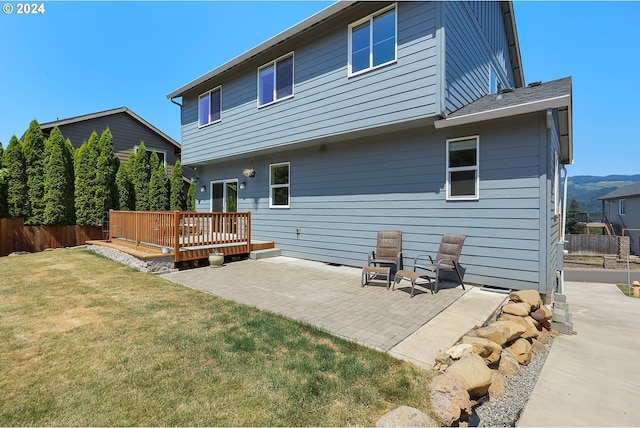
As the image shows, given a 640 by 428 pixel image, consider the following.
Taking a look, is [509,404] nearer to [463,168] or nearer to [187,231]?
[463,168]

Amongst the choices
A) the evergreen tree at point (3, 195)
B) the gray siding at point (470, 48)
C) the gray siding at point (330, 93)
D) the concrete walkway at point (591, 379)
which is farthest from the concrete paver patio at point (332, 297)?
the evergreen tree at point (3, 195)

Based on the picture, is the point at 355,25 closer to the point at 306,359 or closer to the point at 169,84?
the point at 306,359

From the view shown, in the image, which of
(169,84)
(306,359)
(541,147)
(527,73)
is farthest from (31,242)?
(527,73)

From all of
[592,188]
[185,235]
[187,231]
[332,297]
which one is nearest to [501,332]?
[332,297]

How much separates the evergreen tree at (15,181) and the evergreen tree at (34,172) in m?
0.16

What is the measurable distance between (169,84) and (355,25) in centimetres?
936

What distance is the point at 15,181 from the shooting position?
10.5 metres

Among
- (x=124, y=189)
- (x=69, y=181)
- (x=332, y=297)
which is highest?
(x=69, y=181)

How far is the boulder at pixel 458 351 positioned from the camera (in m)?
2.97

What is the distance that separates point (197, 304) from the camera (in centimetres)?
484

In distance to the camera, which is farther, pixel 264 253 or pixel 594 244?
pixel 594 244

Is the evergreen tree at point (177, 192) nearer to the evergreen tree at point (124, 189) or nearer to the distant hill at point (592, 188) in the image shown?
the evergreen tree at point (124, 189)

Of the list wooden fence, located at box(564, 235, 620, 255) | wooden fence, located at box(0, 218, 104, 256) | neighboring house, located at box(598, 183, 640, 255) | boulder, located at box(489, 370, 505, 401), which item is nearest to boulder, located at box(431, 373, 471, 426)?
boulder, located at box(489, 370, 505, 401)

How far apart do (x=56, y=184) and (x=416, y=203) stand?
1283cm
